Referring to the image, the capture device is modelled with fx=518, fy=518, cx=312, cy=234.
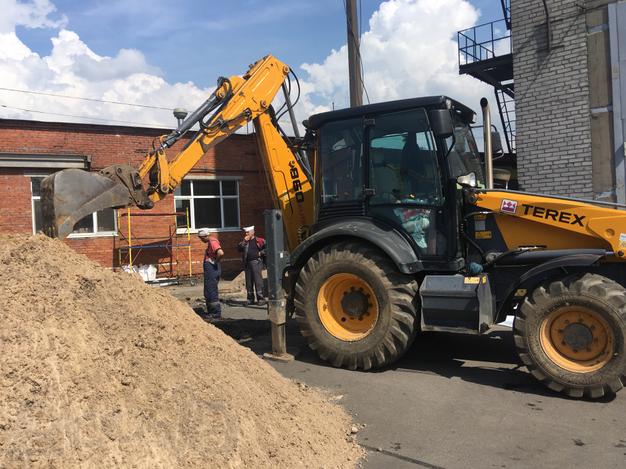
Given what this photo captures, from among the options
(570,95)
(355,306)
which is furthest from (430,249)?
(570,95)

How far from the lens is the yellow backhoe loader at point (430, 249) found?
4.81 meters

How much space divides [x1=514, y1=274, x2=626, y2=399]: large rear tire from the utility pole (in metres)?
7.22

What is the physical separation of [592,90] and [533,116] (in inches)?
45.6

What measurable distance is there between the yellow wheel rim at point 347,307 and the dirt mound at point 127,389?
4.49 feet

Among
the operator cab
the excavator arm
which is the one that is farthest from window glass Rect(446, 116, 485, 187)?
the excavator arm

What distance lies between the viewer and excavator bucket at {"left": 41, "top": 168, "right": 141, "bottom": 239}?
18.1 ft

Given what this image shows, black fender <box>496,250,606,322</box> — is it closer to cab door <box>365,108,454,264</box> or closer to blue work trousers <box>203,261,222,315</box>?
cab door <box>365,108,454,264</box>

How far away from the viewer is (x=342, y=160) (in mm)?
6098

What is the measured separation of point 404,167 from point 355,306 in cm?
165

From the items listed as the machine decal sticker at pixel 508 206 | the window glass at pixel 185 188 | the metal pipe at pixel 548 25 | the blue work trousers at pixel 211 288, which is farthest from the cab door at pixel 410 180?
the window glass at pixel 185 188

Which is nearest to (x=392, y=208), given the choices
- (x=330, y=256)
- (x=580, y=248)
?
(x=330, y=256)

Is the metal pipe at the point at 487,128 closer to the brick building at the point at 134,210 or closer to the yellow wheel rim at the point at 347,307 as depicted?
the yellow wheel rim at the point at 347,307

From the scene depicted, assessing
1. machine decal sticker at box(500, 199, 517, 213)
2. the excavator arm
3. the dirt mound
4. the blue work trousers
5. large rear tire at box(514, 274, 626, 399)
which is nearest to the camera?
the dirt mound

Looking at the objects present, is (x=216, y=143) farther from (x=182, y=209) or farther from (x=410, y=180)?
(x=182, y=209)
